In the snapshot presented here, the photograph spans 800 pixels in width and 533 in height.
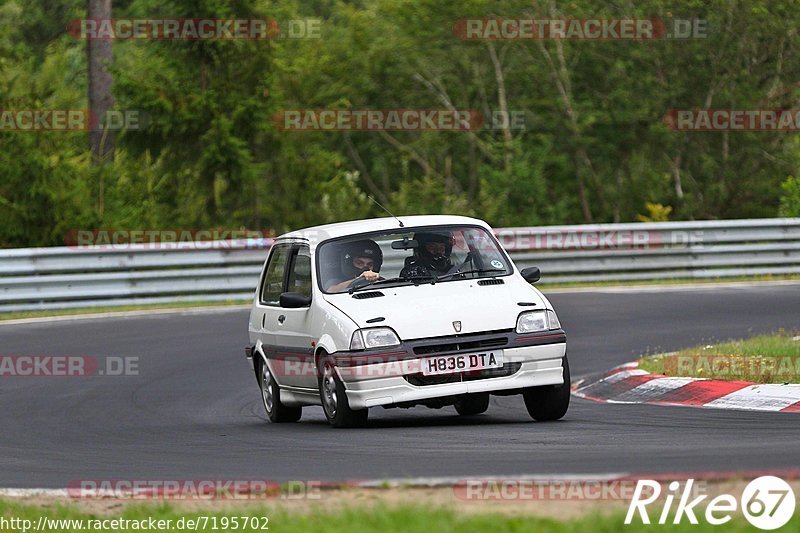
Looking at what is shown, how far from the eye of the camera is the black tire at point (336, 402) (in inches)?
418

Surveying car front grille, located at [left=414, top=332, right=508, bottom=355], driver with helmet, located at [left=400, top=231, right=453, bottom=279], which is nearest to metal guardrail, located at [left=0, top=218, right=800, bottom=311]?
driver with helmet, located at [left=400, top=231, right=453, bottom=279]

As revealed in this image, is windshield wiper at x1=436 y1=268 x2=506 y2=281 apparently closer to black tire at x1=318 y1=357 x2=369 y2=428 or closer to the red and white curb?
black tire at x1=318 y1=357 x2=369 y2=428

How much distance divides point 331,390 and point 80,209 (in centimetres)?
1604

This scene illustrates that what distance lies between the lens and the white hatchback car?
1036cm

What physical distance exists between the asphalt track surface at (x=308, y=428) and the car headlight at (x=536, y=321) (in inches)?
26.9

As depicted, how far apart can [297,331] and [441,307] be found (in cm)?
151

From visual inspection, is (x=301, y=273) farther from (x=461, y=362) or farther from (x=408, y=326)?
(x=461, y=362)

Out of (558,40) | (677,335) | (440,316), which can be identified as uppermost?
(558,40)

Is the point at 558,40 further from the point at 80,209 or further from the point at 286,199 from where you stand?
the point at 80,209

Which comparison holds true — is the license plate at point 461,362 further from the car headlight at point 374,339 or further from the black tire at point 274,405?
the black tire at point 274,405

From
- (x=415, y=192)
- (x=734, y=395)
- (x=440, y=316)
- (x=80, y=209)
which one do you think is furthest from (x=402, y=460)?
(x=415, y=192)

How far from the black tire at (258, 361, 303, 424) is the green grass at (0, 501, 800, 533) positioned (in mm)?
5306

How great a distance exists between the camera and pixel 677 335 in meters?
17.5

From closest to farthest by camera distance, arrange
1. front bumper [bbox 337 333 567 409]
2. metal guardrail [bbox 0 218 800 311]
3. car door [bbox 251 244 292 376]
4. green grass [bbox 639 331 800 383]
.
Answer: front bumper [bbox 337 333 567 409]
green grass [bbox 639 331 800 383]
car door [bbox 251 244 292 376]
metal guardrail [bbox 0 218 800 311]
